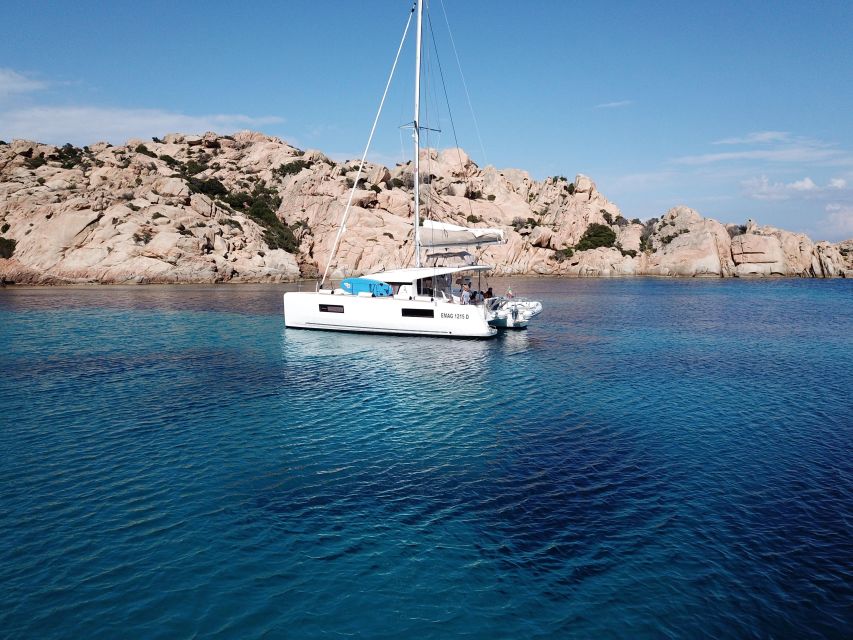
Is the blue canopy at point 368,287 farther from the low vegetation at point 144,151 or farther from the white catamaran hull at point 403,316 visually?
the low vegetation at point 144,151

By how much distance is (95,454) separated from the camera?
1619 centimetres

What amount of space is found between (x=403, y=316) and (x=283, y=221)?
83144mm

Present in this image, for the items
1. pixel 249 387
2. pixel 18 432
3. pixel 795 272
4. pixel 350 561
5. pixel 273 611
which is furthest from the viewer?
pixel 795 272

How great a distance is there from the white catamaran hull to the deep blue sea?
22.8 ft

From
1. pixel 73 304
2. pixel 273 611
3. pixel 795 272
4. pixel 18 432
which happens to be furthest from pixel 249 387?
pixel 795 272

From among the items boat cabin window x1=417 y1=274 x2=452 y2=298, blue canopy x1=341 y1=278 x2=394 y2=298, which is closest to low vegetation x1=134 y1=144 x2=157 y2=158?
blue canopy x1=341 y1=278 x2=394 y2=298

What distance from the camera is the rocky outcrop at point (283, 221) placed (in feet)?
277

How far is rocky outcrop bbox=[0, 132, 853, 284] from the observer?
84.6 meters

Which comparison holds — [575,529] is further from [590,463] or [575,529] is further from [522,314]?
[522,314]

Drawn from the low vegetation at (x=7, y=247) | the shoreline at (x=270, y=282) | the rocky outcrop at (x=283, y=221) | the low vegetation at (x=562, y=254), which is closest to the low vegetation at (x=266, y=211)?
the rocky outcrop at (x=283, y=221)

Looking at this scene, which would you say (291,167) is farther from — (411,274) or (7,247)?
(411,274)

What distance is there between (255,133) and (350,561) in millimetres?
157795

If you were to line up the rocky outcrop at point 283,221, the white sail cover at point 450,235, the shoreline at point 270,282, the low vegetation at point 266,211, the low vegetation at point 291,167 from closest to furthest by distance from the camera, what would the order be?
the white sail cover at point 450,235
the shoreline at point 270,282
the rocky outcrop at point 283,221
the low vegetation at point 266,211
the low vegetation at point 291,167

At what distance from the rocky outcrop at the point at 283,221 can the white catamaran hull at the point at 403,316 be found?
33343 mm
